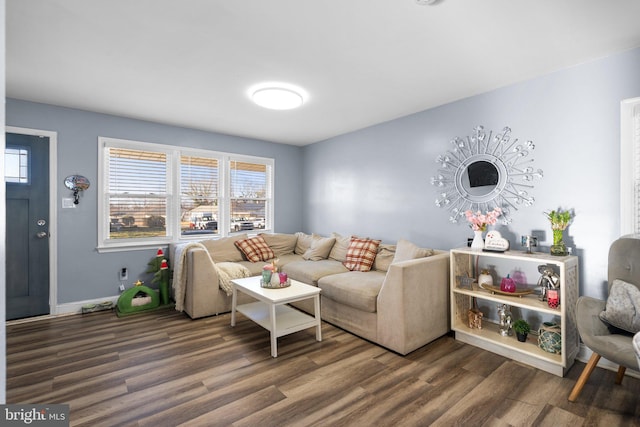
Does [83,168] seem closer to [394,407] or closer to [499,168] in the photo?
[394,407]

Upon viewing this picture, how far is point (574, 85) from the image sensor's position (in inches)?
97.0

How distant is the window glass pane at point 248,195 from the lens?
4.85 meters

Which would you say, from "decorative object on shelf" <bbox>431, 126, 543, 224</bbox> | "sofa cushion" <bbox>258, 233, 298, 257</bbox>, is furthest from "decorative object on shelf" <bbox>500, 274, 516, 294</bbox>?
"sofa cushion" <bbox>258, 233, 298, 257</bbox>

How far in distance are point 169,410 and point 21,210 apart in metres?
3.03

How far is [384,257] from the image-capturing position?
3.61 metres

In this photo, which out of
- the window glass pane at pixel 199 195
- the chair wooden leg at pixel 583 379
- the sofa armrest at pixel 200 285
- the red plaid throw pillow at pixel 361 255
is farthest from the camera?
the window glass pane at pixel 199 195

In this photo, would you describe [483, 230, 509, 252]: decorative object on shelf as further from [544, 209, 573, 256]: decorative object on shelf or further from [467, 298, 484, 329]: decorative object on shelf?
[467, 298, 484, 329]: decorative object on shelf

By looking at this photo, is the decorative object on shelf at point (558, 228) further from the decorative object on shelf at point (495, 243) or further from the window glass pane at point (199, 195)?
the window glass pane at point (199, 195)

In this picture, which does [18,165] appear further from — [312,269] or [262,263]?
[312,269]

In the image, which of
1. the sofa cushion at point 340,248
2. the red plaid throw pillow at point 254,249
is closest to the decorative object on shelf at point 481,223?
the sofa cushion at point 340,248

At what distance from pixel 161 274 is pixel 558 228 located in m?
4.23

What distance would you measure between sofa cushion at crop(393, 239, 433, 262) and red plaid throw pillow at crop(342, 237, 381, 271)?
0.47m

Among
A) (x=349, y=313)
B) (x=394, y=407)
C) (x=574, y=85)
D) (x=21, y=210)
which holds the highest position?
(x=574, y=85)

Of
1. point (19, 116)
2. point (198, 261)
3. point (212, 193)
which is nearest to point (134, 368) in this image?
point (198, 261)
